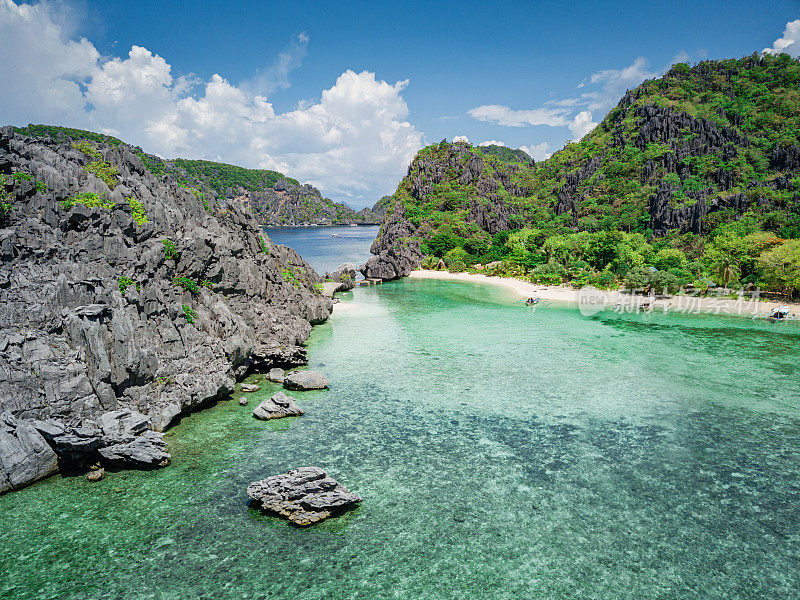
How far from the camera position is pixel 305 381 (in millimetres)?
26484

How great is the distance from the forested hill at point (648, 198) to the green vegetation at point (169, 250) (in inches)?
2251

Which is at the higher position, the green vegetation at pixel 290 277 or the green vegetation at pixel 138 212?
the green vegetation at pixel 138 212

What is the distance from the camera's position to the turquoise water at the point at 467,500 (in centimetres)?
1226

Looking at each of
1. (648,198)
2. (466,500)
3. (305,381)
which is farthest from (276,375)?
(648,198)

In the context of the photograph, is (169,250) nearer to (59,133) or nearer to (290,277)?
(290,277)

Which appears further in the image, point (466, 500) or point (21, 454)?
point (466, 500)

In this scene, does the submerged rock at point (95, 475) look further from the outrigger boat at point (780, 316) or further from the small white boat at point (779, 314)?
the small white boat at point (779, 314)

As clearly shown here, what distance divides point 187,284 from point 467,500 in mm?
21229

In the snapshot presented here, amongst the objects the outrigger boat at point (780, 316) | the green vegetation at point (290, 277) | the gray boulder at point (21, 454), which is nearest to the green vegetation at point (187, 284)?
the gray boulder at point (21, 454)

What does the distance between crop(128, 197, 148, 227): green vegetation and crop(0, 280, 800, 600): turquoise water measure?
42.4 feet

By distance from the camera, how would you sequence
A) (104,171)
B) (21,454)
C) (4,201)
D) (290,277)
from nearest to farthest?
(21,454) → (4,201) → (104,171) → (290,277)

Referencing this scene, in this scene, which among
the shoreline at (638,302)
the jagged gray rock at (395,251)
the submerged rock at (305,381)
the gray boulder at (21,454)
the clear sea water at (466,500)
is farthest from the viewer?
the jagged gray rock at (395,251)

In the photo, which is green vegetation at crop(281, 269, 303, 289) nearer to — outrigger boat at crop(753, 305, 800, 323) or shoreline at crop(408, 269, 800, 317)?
shoreline at crop(408, 269, 800, 317)

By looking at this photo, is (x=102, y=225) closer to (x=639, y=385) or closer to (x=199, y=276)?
(x=199, y=276)
